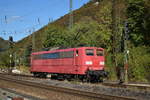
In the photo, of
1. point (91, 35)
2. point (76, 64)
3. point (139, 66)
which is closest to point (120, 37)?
point (91, 35)

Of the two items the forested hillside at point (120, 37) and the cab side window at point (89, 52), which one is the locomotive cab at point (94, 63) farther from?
the forested hillside at point (120, 37)

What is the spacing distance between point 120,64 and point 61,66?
243 inches

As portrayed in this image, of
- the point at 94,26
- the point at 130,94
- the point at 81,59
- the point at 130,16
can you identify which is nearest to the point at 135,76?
the point at 81,59

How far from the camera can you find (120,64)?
2817cm

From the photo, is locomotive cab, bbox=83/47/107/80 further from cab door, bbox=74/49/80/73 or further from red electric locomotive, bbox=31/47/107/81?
cab door, bbox=74/49/80/73

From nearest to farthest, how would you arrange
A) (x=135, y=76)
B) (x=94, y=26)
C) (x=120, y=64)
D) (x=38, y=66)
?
1. (x=135, y=76)
2. (x=120, y=64)
3. (x=38, y=66)
4. (x=94, y=26)

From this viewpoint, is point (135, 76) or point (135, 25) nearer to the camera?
point (135, 76)

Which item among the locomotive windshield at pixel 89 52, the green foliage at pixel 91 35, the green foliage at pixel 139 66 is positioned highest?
the green foliage at pixel 91 35

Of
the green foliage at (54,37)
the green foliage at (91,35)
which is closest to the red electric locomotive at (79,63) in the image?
the green foliage at (91,35)

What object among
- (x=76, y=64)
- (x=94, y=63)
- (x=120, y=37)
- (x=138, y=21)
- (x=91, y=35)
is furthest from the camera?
(x=91, y=35)

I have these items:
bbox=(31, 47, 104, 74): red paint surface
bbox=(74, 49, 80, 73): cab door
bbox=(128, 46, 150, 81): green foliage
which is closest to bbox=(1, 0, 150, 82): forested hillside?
bbox=(128, 46, 150, 81): green foliage

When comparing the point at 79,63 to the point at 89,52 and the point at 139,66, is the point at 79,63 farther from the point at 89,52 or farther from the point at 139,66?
the point at 139,66

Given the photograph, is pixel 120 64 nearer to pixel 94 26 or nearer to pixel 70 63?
pixel 70 63

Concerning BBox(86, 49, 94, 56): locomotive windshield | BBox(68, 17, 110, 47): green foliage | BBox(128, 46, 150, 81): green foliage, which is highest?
BBox(68, 17, 110, 47): green foliage
